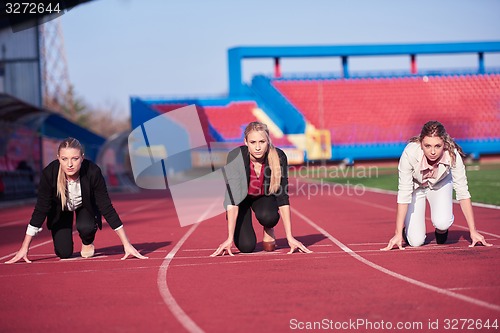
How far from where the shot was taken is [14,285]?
6.96 m

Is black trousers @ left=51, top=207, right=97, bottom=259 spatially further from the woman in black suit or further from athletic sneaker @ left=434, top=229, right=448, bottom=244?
athletic sneaker @ left=434, top=229, right=448, bottom=244

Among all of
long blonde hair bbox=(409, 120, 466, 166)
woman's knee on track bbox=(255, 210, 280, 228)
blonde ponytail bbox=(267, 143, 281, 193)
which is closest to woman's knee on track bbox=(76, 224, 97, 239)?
woman's knee on track bbox=(255, 210, 280, 228)

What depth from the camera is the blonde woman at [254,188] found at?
8.34m

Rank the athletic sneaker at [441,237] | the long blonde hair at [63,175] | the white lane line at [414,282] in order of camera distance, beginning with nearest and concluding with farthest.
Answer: the white lane line at [414,282]
the long blonde hair at [63,175]
the athletic sneaker at [441,237]

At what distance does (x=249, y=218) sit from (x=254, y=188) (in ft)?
1.36

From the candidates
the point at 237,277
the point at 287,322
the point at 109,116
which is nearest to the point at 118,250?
the point at 237,277

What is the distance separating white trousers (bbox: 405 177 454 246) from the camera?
8.73 m

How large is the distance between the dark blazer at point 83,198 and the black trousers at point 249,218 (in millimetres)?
1478

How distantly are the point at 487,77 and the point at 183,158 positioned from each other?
2476 cm

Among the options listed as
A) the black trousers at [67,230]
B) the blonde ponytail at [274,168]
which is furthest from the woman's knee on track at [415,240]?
the black trousers at [67,230]

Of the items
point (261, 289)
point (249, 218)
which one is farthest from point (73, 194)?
point (261, 289)

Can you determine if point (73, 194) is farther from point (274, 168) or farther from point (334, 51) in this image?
point (334, 51)

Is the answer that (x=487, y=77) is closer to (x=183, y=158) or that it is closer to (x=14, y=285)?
(x=183, y=158)

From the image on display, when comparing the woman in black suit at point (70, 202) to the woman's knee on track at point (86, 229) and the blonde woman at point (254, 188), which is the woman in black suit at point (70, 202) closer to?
the woman's knee on track at point (86, 229)
